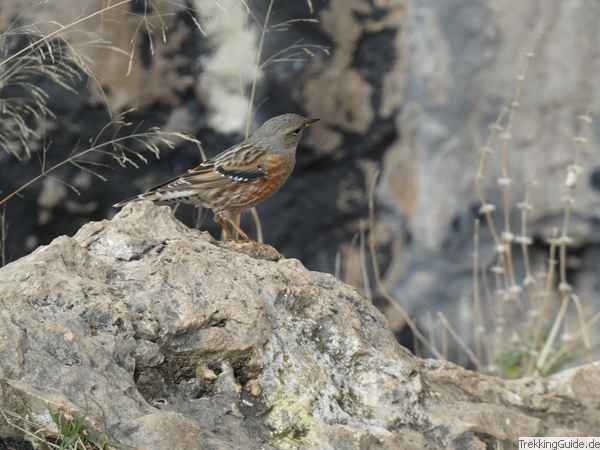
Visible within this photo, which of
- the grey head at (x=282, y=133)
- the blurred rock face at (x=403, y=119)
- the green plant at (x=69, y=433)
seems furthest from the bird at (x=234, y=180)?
the green plant at (x=69, y=433)

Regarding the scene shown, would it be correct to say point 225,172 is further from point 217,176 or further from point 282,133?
point 282,133

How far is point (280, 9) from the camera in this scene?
7031 mm

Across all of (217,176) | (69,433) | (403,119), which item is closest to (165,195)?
(217,176)

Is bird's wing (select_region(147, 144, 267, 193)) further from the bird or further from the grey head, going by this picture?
the grey head

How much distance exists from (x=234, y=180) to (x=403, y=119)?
2.21m

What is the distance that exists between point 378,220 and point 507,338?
1.26 meters

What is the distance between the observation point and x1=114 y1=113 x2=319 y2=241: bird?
578 cm

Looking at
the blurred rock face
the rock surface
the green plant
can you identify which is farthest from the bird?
the green plant

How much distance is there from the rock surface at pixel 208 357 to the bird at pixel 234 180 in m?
1.43

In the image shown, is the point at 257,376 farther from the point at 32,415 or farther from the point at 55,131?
the point at 55,131

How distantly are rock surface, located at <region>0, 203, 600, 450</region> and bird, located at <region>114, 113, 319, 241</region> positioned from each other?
1431mm

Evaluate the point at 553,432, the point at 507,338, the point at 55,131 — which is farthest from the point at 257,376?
the point at 507,338

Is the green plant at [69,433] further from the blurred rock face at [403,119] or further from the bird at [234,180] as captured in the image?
the blurred rock face at [403,119]

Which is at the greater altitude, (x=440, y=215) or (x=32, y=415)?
(x=32, y=415)
